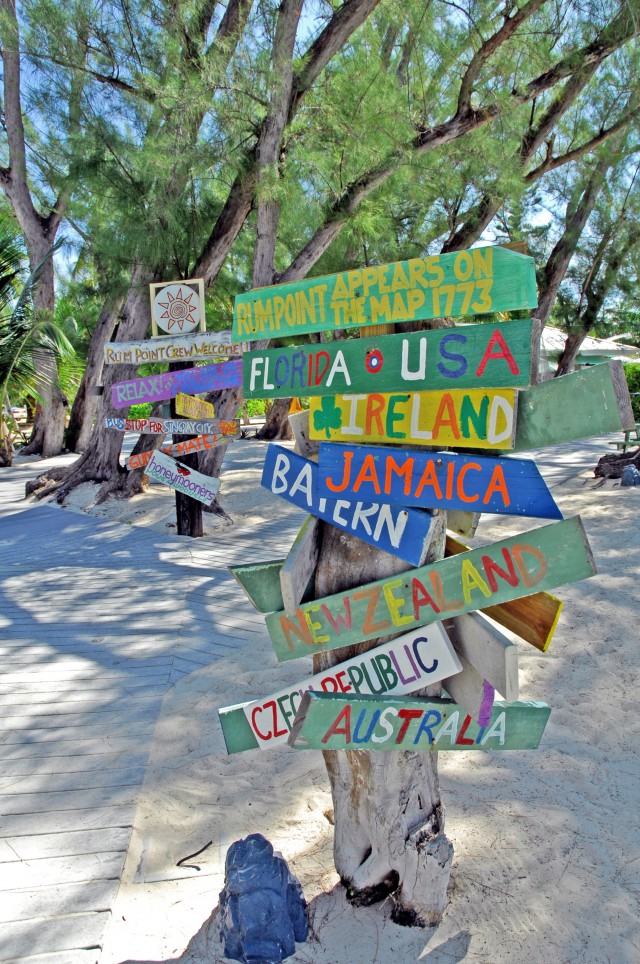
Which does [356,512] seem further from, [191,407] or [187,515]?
[187,515]

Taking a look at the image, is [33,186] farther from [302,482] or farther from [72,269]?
[302,482]

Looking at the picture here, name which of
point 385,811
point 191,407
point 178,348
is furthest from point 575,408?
point 191,407

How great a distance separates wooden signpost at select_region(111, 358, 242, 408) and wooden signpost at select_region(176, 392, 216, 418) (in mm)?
286

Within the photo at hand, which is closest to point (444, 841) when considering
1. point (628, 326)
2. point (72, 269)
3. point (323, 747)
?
point (323, 747)

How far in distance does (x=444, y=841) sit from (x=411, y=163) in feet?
22.8

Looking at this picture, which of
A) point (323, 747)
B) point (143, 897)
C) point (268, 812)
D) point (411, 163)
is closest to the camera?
point (323, 747)

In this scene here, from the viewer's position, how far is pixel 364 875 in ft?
6.82

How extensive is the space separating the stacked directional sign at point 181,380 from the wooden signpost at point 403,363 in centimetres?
391

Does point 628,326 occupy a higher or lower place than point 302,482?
higher

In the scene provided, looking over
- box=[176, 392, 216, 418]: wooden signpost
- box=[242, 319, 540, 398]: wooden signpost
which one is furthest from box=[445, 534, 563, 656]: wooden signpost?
box=[176, 392, 216, 418]: wooden signpost

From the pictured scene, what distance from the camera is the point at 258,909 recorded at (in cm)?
190

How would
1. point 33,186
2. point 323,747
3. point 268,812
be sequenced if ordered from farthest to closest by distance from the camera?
point 33,186, point 268,812, point 323,747

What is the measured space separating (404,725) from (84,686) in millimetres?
2353

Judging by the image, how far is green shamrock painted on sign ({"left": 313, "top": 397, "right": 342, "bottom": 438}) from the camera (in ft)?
6.45
